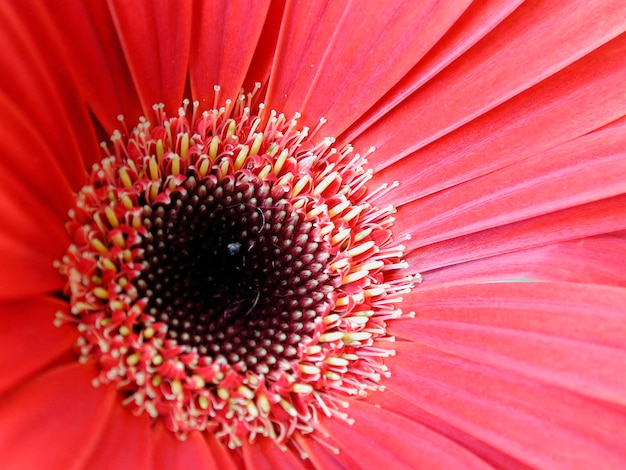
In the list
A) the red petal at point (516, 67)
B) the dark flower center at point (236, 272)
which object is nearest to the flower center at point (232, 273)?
the dark flower center at point (236, 272)

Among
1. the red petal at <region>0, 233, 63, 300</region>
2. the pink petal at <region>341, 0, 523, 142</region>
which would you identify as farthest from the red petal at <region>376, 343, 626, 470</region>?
the red petal at <region>0, 233, 63, 300</region>

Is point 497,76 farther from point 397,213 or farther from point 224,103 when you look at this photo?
point 224,103

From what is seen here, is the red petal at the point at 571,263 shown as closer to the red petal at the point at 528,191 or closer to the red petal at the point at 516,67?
the red petal at the point at 528,191

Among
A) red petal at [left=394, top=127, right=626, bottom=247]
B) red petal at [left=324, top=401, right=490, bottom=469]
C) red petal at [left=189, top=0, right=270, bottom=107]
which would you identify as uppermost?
red petal at [left=394, top=127, right=626, bottom=247]

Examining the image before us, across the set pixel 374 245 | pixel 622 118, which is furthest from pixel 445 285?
pixel 622 118

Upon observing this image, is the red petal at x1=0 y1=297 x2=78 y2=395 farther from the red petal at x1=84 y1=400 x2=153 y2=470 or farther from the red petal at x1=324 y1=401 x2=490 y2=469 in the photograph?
the red petal at x1=324 y1=401 x2=490 y2=469

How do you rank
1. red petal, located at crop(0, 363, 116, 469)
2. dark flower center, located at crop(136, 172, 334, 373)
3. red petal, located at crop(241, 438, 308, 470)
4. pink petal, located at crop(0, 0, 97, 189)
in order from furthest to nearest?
1. dark flower center, located at crop(136, 172, 334, 373)
2. red petal, located at crop(241, 438, 308, 470)
3. pink petal, located at crop(0, 0, 97, 189)
4. red petal, located at crop(0, 363, 116, 469)
